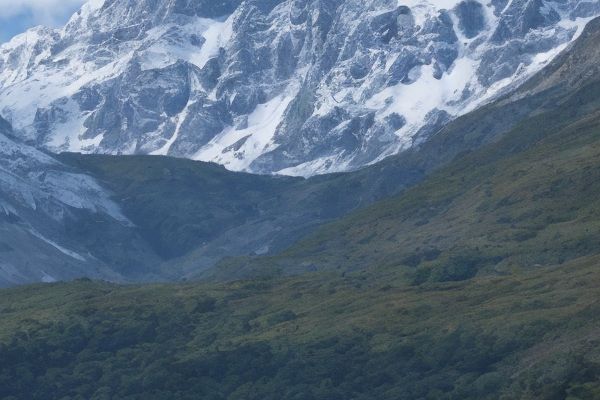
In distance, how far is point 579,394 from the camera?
616 feet

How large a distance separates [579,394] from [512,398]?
42.3ft

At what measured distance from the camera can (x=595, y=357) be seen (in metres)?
199

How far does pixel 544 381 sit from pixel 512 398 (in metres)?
4.07

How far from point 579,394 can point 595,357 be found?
12362mm

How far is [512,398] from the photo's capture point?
653 ft

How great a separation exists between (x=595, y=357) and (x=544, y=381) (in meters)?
6.40

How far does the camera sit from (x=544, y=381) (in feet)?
650
